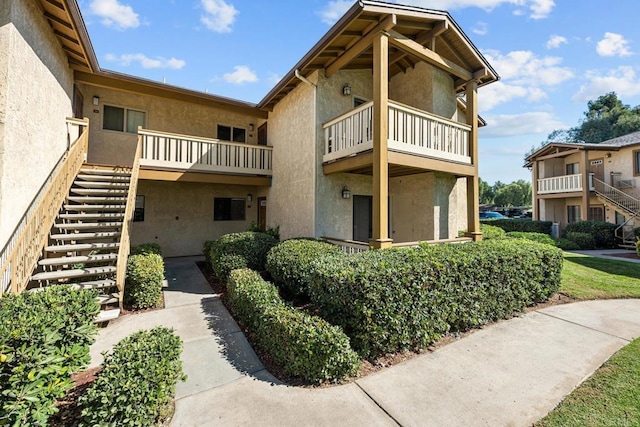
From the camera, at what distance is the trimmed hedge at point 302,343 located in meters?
3.69

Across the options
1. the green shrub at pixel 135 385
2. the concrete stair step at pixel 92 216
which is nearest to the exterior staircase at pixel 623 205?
the green shrub at pixel 135 385

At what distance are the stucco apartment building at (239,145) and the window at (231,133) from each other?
6 centimetres

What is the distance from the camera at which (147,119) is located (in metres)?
11.6

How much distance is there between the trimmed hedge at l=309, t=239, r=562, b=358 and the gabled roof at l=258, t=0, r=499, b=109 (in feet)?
18.2

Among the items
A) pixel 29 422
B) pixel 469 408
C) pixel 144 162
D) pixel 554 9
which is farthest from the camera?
pixel 144 162

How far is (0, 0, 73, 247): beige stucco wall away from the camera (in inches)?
191

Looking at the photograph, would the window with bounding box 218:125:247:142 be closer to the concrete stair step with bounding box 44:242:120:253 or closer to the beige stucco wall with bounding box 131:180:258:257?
the beige stucco wall with bounding box 131:180:258:257

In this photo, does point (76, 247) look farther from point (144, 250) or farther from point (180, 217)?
point (180, 217)

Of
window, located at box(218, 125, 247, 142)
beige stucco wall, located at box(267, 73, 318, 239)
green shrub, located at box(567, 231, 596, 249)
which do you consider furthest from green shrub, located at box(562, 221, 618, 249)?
window, located at box(218, 125, 247, 142)

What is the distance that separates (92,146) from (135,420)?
1136 cm

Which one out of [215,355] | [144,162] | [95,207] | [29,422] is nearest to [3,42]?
[95,207]

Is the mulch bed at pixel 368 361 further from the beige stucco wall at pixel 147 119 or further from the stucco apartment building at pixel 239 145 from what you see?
the beige stucco wall at pixel 147 119

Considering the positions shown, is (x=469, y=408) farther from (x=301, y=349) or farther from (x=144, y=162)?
(x=144, y=162)

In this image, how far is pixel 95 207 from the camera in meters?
7.33
